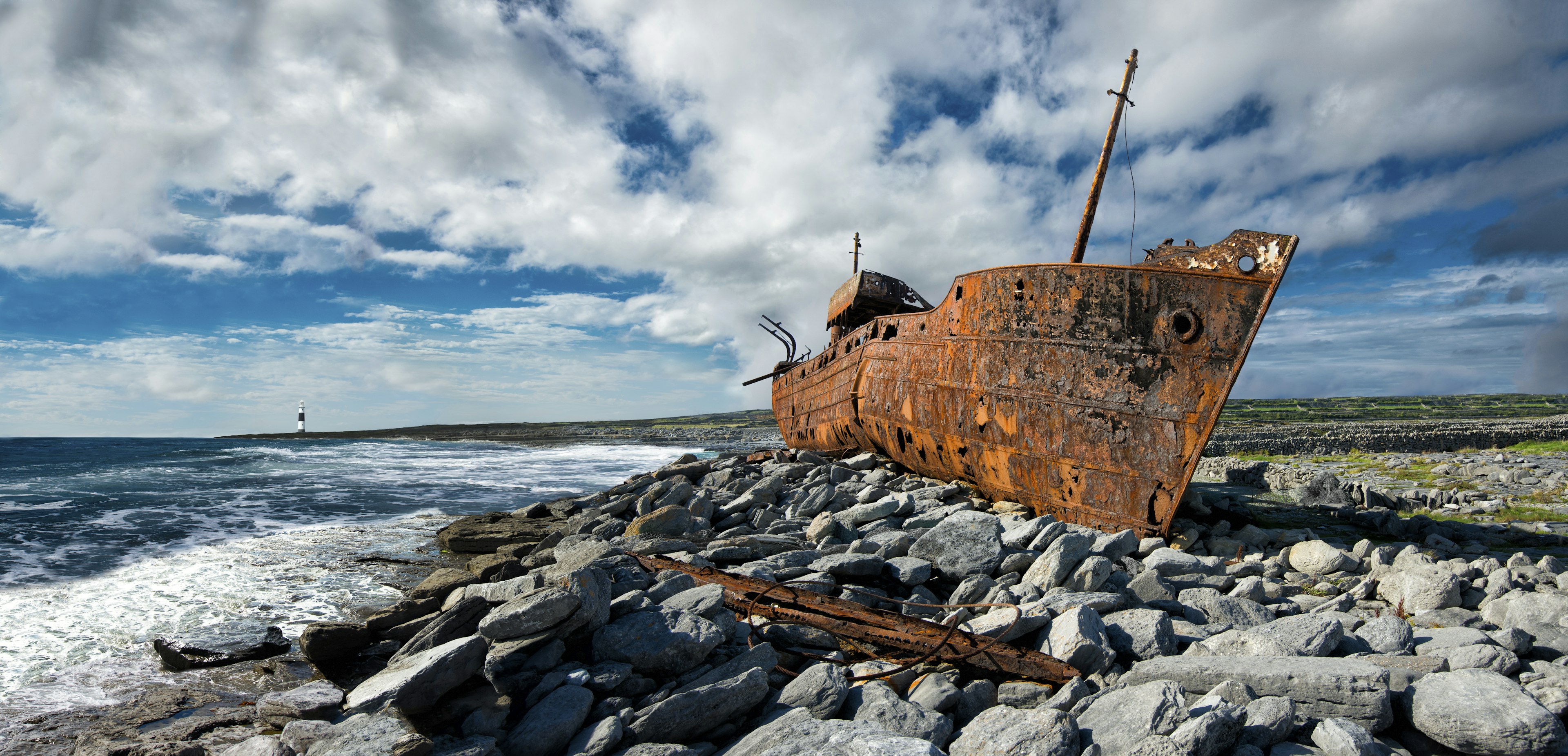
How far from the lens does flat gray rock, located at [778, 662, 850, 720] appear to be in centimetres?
317

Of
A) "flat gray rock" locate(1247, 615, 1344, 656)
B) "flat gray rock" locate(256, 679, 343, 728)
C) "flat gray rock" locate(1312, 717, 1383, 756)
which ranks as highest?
"flat gray rock" locate(1247, 615, 1344, 656)

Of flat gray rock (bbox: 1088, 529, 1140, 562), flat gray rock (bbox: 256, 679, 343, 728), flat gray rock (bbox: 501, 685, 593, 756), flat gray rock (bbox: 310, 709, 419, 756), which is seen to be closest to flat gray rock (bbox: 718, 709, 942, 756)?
flat gray rock (bbox: 501, 685, 593, 756)

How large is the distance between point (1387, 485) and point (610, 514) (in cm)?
1273

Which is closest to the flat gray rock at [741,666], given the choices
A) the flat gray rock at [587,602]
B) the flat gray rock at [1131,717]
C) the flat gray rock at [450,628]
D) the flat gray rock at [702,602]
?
the flat gray rock at [702,602]

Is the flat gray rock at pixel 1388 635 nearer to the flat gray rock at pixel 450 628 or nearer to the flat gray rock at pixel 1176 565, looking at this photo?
the flat gray rock at pixel 1176 565

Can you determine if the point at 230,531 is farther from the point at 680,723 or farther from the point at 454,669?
the point at 680,723

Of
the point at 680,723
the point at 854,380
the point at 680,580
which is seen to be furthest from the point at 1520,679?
the point at 854,380

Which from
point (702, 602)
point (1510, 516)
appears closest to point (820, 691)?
point (702, 602)

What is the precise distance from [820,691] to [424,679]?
185 centimetres

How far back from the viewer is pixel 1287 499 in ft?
36.2

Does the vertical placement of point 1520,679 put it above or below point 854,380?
below

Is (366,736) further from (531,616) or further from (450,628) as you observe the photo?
(450,628)

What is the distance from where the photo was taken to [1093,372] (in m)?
6.62

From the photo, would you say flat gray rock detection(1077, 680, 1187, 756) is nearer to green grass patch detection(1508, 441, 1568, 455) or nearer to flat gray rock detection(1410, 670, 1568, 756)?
flat gray rock detection(1410, 670, 1568, 756)
